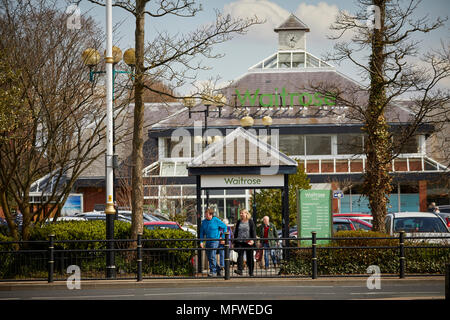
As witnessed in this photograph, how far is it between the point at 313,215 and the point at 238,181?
98.3 inches

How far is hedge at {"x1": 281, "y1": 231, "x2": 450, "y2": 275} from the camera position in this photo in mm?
18359

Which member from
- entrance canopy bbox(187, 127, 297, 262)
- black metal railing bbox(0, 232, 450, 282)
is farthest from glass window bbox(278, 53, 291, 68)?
black metal railing bbox(0, 232, 450, 282)

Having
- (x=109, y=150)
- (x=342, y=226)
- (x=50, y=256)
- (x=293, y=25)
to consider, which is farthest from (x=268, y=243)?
(x=293, y=25)

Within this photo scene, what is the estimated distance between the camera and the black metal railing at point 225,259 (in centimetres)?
1814

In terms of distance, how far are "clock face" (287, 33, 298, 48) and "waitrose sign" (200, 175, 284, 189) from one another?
136ft

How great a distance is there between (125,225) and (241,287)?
5.41 meters

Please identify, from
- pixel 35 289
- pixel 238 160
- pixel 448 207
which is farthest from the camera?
pixel 448 207

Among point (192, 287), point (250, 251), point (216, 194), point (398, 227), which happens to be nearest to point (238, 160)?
point (250, 251)

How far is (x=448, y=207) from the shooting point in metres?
47.7

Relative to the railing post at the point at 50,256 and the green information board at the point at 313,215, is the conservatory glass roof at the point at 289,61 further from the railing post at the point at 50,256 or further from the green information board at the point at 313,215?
the railing post at the point at 50,256

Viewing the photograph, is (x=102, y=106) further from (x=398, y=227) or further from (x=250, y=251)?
(x=398, y=227)

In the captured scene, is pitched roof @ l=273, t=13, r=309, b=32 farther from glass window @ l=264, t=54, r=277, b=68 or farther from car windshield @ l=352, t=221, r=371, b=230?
car windshield @ l=352, t=221, r=371, b=230

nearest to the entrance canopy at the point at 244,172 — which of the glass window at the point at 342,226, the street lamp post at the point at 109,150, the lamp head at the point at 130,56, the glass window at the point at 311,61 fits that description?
the street lamp post at the point at 109,150

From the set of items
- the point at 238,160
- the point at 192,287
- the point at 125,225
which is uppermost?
the point at 238,160
